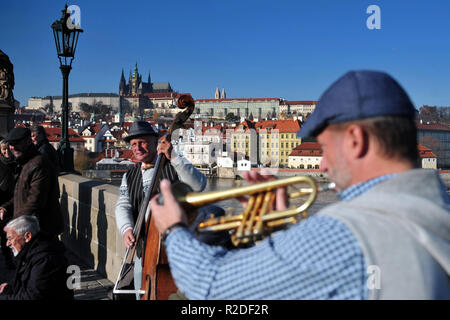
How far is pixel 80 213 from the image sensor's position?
6.13 metres

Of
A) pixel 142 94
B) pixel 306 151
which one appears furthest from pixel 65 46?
pixel 142 94

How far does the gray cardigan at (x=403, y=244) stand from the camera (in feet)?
3.53

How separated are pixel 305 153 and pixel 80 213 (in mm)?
71673

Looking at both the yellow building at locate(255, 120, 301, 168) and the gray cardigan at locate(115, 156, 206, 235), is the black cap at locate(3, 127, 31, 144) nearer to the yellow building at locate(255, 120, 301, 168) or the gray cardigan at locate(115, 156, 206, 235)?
the gray cardigan at locate(115, 156, 206, 235)

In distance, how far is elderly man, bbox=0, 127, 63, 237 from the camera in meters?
4.23

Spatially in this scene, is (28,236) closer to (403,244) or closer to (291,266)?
(291,266)

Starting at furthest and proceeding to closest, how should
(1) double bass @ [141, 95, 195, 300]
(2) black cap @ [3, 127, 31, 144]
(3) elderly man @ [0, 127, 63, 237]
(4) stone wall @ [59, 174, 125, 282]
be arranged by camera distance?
(4) stone wall @ [59, 174, 125, 282]
(2) black cap @ [3, 127, 31, 144]
(3) elderly man @ [0, 127, 63, 237]
(1) double bass @ [141, 95, 195, 300]

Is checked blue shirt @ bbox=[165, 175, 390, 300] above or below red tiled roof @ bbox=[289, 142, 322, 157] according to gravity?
above

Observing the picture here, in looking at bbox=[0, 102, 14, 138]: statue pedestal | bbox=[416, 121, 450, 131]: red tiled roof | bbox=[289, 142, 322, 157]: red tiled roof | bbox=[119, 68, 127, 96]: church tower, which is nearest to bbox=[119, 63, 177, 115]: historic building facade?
bbox=[119, 68, 127, 96]: church tower

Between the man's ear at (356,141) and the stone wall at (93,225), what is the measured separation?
3530 millimetres

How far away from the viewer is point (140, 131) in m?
3.38

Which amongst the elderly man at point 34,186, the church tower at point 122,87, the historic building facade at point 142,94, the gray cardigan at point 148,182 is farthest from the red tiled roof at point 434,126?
the church tower at point 122,87

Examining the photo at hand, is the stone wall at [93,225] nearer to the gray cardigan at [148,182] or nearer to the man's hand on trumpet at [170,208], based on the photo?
the gray cardigan at [148,182]

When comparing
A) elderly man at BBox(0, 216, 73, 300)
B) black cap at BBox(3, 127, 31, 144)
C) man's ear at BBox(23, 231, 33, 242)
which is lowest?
elderly man at BBox(0, 216, 73, 300)
